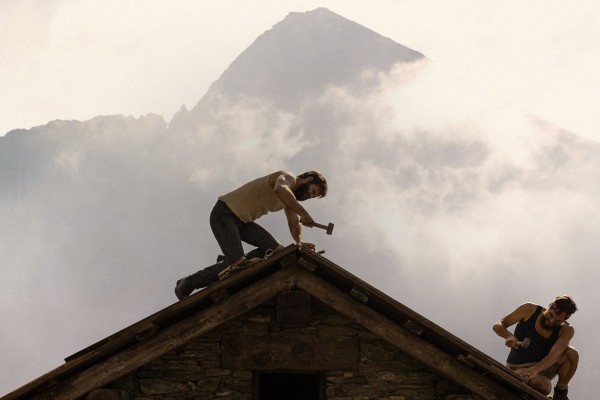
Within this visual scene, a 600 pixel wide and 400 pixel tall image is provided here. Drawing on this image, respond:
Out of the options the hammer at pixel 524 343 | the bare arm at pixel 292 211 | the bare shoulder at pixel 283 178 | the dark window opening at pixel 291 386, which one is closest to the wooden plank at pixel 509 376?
the hammer at pixel 524 343

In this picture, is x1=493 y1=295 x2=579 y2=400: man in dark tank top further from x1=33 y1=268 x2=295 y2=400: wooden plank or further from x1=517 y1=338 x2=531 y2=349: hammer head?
x1=33 y1=268 x2=295 y2=400: wooden plank

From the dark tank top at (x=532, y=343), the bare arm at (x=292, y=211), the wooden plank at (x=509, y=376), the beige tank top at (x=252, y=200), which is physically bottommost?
the wooden plank at (x=509, y=376)

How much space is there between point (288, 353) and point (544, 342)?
11.1 ft

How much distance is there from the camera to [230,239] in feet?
33.7

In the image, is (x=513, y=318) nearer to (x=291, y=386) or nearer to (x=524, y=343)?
(x=524, y=343)

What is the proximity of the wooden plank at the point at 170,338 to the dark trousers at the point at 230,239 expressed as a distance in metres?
1.46

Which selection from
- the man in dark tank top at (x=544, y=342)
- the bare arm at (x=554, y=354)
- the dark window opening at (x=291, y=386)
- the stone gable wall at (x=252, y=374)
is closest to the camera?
the stone gable wall at (x=252, y=374)

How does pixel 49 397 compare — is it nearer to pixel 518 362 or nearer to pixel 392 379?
pixel 392 379

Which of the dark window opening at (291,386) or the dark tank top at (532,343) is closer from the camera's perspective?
the dark tank top at (532,343)

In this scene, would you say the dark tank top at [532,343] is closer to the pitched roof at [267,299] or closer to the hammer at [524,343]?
the hammer at [524,343]

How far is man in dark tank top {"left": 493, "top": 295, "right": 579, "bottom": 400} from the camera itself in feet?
31.9

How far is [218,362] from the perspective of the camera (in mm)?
8641

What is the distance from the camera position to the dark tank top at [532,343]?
32.8ft

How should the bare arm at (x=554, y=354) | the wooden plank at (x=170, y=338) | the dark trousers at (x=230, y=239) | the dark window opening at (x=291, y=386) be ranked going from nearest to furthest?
1. the wooden plank at (x=170, y=338)
2. the bare arm at (x=554, y=354)
3. the dark trousers at (x=230, y=239)
4. the dark window opening at (x=291, y=386)
